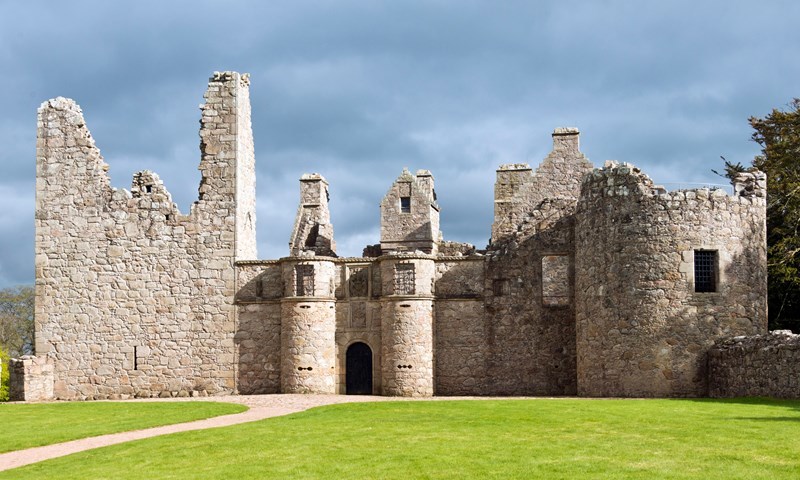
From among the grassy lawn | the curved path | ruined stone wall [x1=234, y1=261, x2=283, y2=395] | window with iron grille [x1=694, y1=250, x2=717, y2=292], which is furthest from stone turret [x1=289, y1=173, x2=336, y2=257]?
window with iron grille [x1=694, y1=250, x2=717, y2=292]

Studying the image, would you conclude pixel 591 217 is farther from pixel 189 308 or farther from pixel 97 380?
pixel 97 380

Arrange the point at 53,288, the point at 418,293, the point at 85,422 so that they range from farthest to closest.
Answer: the point at 53,288 → the point at 418,293 → the point at 85,422

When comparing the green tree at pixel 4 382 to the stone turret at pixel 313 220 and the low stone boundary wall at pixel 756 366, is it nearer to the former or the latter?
the stone turret at pixel 313 220

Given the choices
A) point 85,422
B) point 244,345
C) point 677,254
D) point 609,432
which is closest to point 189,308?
point 244,345

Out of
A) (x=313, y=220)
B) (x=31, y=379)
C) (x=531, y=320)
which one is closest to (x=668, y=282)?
(x=531, y=320)

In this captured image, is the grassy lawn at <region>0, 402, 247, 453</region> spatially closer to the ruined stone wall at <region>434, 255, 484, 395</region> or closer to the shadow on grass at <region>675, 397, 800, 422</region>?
the ruined stone wall at <region>434, 255, 484, 395</region>

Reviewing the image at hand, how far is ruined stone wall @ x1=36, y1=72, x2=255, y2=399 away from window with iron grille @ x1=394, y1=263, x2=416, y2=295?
5022 mm

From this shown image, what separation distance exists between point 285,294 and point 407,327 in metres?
3.65

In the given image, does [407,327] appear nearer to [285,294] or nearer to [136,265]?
[285,294]

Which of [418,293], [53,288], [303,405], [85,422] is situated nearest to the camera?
[85,422]

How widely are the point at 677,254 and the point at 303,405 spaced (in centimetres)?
978

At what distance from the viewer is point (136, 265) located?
31188 millimetres

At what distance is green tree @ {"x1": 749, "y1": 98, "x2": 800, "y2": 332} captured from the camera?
1173 inches

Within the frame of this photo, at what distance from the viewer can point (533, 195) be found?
4006 cm
